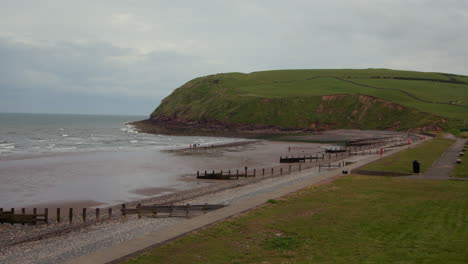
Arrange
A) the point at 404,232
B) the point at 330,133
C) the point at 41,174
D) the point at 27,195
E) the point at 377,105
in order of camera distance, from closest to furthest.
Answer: the point at 404,232, the point at 27,195, the point at 41,174, the point at 330,133, the point at 377,105

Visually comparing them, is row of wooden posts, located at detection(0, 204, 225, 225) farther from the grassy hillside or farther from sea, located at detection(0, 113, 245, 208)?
the grassy hillside

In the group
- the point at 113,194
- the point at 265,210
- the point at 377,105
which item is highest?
the point at 377,105

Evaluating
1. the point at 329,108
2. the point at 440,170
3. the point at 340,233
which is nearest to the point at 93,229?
the point at 340,233

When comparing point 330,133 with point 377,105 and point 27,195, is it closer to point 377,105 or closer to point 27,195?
point 377,105

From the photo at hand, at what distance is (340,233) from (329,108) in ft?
476

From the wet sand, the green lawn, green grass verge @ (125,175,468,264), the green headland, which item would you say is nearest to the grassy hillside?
the green headland

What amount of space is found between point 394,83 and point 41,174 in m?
180

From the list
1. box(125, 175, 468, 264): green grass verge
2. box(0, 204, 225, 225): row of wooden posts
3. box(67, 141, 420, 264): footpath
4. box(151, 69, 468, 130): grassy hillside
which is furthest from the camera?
box(151, 69, 468, 130): grassy hillside

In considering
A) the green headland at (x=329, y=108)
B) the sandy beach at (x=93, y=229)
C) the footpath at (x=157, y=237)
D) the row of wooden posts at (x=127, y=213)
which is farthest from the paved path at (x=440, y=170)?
the green headland at (x=329, y=108)

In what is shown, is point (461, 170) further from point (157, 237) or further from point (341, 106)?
point (341, 106)

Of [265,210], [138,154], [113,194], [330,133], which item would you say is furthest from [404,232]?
[330,133]

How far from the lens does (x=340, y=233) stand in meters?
16.1

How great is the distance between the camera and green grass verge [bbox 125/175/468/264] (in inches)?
519

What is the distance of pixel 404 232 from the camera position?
15.7m
